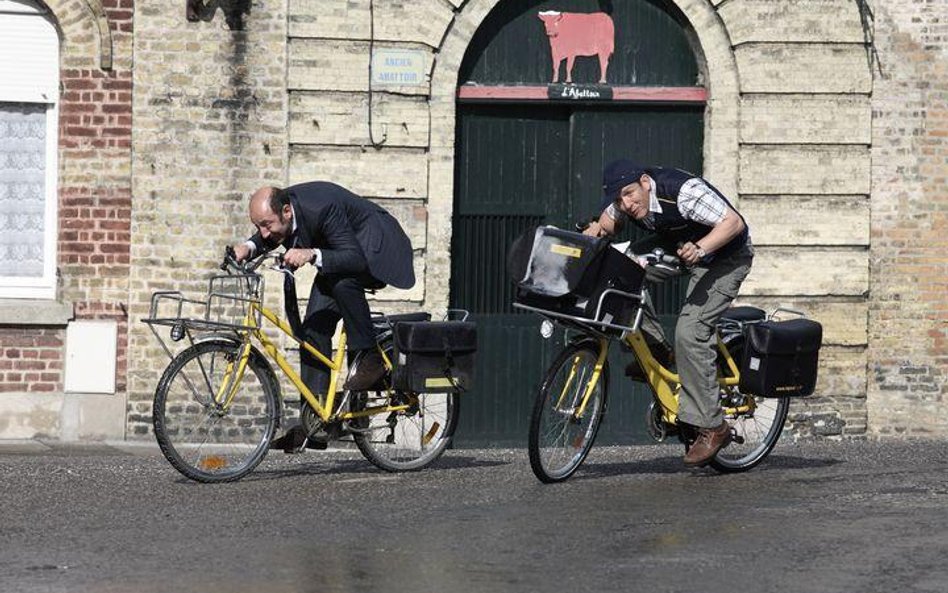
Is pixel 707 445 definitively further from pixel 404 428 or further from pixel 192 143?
pixel 192 143

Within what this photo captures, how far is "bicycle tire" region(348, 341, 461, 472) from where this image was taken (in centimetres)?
1002

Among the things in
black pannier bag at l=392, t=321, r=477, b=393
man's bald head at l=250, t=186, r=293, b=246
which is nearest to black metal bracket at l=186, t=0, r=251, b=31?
man's bald head at l=250, t=186, r=293, b=246

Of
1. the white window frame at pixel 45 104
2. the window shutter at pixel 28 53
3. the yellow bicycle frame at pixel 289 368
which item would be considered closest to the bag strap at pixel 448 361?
the yellow bicycle frame at pixel 289 368

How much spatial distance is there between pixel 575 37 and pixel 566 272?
189 inches

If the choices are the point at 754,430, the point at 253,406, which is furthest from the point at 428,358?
the point at 754,430

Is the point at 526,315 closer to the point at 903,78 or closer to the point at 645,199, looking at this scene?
the point at 903,78

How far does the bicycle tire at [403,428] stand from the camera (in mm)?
10016

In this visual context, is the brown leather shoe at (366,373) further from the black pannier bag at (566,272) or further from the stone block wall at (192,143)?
the stone block wall at (192,143)

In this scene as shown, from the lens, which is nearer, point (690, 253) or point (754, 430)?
point (690, 253)

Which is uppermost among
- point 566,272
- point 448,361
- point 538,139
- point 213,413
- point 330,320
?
point 538,139

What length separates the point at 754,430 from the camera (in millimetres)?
10375

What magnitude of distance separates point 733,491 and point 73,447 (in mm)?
5295

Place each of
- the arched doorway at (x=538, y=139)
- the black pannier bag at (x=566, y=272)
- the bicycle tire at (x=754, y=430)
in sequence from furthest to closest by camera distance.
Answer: the arched doorway at (x=538, y=139)
the bicycle tire at (x=754, y=430)
the black pannier bag at (x=566, y=272)

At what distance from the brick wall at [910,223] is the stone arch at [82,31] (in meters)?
5.75
